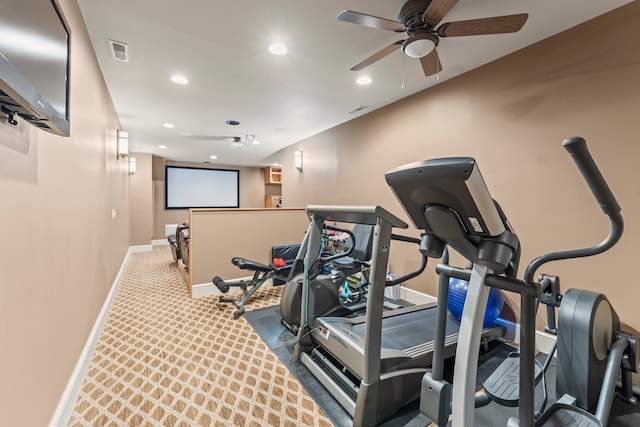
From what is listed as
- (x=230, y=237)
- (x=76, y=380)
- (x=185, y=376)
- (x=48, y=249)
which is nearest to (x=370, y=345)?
(x=185, y=376)

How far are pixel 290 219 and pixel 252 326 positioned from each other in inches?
76.7

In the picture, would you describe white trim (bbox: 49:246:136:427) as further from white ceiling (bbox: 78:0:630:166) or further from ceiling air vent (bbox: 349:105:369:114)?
ceiling air vent (bbox: 349:105:369:114)

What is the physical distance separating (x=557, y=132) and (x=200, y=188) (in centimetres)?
885

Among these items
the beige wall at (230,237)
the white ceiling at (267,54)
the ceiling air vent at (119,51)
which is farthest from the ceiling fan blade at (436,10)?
the beige wall at (230,237)

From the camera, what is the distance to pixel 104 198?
2.98 m

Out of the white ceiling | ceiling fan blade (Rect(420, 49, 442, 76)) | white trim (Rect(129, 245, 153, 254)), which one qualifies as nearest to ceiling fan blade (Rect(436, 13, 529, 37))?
the white ceiling

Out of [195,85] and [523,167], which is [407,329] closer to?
[523,167]

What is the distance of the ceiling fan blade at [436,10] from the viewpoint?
1.59m

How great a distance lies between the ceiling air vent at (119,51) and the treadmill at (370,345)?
220 centimetres

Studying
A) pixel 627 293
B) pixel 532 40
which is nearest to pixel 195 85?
pixel 532 40

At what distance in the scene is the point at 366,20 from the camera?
1733 mm

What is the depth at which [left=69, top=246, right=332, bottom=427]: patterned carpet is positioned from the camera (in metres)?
1.67

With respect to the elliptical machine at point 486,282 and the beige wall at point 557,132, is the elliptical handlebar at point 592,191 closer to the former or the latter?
the elliptical machine at point 486,282

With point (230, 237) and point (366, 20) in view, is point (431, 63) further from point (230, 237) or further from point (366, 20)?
point (230, 237)
